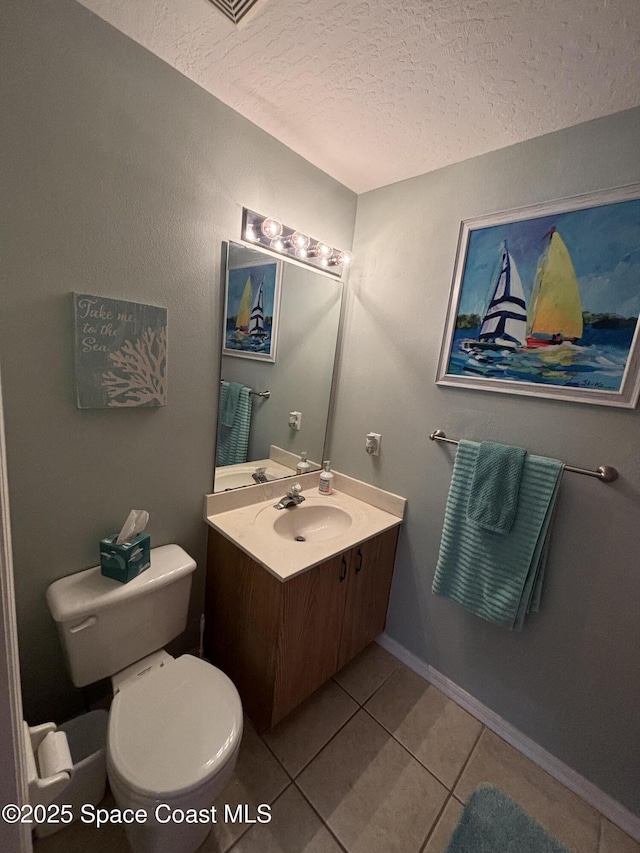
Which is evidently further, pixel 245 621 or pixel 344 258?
pixel 344 258

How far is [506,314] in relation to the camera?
1261 mm

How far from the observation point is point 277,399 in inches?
64.8

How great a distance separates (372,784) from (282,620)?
70cm

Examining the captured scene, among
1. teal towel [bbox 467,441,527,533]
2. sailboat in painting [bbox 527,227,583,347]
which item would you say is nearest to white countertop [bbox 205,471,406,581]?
teal towel [bbox 467,441,527,533]

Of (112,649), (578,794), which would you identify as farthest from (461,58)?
(578,794)

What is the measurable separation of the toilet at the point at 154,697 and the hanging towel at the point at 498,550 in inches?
36.8

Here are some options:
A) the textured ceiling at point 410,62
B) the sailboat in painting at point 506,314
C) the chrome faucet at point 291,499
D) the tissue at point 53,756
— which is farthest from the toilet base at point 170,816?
the textured ceiling at point 410,62

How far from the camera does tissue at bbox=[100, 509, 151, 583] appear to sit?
1119 millimetres

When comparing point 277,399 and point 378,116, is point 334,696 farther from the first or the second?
point 378,116

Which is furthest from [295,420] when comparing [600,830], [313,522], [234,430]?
[600,830]

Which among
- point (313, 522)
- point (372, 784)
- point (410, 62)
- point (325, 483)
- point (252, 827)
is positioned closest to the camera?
point (410, 62)

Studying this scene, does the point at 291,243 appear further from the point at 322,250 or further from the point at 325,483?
the point at 325,483

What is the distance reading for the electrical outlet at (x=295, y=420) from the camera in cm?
174

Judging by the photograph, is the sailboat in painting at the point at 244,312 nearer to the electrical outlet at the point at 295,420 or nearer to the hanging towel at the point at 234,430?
the hanging towel at the point at 234,430
